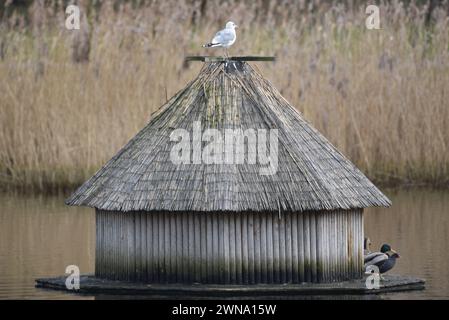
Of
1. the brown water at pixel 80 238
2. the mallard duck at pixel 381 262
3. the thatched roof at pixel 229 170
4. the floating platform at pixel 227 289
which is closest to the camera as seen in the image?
the floating platform at pixel 227 289

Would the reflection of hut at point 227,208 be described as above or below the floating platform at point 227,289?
above

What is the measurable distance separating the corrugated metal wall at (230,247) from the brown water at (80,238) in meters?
0.63

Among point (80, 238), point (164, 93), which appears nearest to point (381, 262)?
point (80, 238)

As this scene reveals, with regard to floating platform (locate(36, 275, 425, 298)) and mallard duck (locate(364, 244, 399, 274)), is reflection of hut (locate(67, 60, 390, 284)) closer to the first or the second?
floating platform (locate(36, 275, 425, 298))

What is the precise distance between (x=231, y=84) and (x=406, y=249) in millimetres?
4631

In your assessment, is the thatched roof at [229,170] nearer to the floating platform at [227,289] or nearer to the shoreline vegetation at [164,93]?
the floating platform at [227,289]

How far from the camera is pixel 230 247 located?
53.7 feet

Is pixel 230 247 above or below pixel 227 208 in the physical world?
below

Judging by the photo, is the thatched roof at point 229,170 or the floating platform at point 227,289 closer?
the floating platform at point 227,289

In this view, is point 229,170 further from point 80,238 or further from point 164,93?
point 164,93

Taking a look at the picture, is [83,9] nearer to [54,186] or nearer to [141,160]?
[54,186]

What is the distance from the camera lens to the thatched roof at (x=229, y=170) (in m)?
16.4

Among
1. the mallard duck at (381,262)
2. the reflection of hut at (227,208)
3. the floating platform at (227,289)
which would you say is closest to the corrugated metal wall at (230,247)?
the reflection of hut at (227,208)

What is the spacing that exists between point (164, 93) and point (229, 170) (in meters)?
9.25
